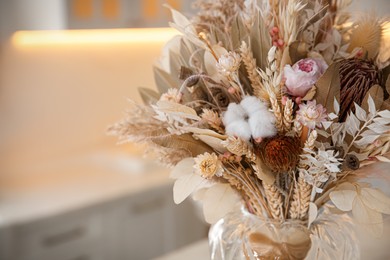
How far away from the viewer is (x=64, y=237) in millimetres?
2395

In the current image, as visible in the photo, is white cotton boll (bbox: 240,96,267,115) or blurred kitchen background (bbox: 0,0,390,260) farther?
blurred kitchen background (bbox: 0,0,390,260)

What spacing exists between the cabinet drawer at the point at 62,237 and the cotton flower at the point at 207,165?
5.37ft

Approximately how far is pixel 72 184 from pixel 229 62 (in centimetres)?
193

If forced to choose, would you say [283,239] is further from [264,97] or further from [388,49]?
[388,49]

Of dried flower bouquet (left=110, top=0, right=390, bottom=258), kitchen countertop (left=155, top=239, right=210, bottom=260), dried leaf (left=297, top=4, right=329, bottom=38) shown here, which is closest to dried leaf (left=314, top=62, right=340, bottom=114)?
dried flower bouquet (left=110, top=0, right=390, bottom=258)

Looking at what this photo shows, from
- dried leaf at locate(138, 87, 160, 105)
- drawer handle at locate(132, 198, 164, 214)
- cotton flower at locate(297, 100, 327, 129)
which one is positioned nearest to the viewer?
cotton flower at locate(297, 100, 327, 129)

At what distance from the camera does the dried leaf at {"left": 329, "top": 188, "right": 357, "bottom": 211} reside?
2.74ft

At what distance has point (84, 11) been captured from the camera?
2.54m

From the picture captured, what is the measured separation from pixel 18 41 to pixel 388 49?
7.10 feet

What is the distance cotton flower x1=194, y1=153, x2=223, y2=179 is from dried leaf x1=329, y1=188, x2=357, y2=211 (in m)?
0.21

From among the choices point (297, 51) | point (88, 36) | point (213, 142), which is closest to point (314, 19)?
point (297, 51)

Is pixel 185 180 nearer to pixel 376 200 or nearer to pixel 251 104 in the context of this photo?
pixel 251 104

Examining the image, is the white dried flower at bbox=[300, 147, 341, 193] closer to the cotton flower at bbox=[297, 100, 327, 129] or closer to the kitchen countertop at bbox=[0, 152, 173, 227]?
the cotton flower at bbox=[297, 100, 327, 129]

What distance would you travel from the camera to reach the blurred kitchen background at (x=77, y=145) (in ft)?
7.82
